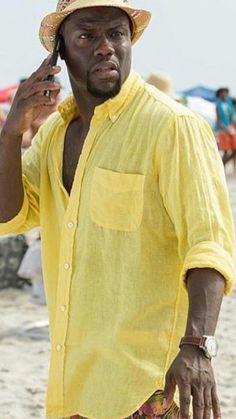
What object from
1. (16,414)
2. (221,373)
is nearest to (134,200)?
(16,414)

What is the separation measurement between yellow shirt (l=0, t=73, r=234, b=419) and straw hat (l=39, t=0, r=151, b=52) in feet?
0.60

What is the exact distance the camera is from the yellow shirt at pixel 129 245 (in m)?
2.53

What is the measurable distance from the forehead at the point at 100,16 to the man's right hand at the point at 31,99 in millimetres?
145

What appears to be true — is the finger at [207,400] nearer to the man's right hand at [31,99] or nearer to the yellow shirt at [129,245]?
the yellow shirt at [129,245]

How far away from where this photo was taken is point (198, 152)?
253 centimetres

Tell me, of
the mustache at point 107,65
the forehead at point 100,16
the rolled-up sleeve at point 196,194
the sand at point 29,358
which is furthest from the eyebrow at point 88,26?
the sand at point 29,358

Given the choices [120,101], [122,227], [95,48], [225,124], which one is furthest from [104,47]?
[225,124]

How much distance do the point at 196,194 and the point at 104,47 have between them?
0.50m

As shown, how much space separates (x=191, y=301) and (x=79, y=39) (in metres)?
0.82

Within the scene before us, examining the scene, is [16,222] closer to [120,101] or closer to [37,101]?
[37,101]

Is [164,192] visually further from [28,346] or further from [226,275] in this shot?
[28,346]

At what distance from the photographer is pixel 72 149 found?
116 inches

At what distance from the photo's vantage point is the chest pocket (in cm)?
260

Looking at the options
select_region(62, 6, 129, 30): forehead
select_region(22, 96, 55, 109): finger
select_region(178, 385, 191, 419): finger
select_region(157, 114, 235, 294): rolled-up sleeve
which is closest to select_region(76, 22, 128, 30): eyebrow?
select_region(62, 6, 129, 30): forehead
